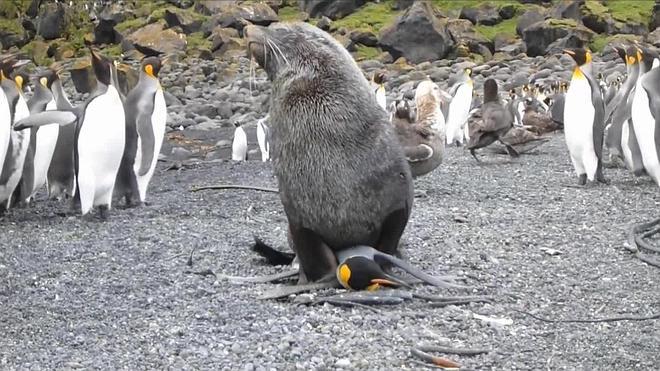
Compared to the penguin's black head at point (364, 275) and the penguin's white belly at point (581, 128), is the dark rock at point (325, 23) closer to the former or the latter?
the penguin's white belly at point (581, 128)

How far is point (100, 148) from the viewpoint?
8492 mm

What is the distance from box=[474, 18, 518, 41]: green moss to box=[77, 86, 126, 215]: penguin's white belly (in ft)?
94.5

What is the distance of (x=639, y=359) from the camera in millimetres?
4188

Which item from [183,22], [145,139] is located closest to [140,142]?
[145,139]

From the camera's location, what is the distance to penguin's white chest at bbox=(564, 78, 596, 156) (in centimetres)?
966

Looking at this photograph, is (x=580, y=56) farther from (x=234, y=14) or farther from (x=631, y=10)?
(x=631, y=10)

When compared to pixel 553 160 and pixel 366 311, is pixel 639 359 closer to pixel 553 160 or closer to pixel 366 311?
pixel 366 311

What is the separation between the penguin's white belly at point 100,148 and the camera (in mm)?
8500

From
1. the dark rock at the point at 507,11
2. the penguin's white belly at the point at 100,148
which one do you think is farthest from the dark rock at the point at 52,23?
the penguin's white belly at the point at 100,148

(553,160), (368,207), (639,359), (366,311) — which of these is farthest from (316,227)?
(553,160)

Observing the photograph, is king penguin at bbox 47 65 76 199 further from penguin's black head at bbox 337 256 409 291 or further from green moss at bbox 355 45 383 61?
green moss at bbox 355 45 383 61

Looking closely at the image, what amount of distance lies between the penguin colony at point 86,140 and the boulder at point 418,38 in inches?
909

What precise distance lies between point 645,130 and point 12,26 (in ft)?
130

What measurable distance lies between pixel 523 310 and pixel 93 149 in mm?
4712
